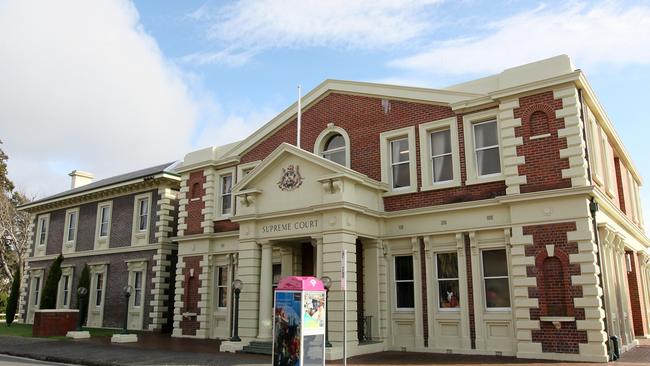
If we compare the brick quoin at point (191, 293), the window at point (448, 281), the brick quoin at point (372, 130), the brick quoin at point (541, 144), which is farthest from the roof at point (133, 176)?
the brick quoin at point (541, 144)

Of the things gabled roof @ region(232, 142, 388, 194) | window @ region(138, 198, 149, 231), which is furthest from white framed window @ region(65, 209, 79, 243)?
gabled roof @ region(232, 142, 388, 194)

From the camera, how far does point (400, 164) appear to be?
1838cm

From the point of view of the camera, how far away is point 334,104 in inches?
797

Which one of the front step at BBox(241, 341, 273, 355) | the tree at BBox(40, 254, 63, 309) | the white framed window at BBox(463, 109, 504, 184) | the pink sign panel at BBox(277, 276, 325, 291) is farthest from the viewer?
the tree at BBox(40, 254, 63, 309)

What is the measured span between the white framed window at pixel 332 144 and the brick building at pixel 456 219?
0.15ft

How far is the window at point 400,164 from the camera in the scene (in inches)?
717

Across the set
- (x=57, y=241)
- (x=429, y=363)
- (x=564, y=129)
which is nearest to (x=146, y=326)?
(x=57, y=241)

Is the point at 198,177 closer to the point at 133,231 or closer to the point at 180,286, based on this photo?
the point at 180,286

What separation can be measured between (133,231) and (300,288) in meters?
19.3

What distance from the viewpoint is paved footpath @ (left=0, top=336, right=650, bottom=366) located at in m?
14.0

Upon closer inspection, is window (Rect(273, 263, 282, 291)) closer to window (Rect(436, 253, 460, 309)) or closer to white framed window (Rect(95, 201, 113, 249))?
window (Rect(436, 253, 460, 309))

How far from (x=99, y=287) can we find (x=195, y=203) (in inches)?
390

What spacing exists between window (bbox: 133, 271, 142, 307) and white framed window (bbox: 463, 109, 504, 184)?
732 inches

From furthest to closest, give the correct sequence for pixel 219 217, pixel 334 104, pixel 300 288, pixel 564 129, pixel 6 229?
pixel 6 229
pixel 219 217
pixel 334 104
pixel 564 129
pixel 300 288
